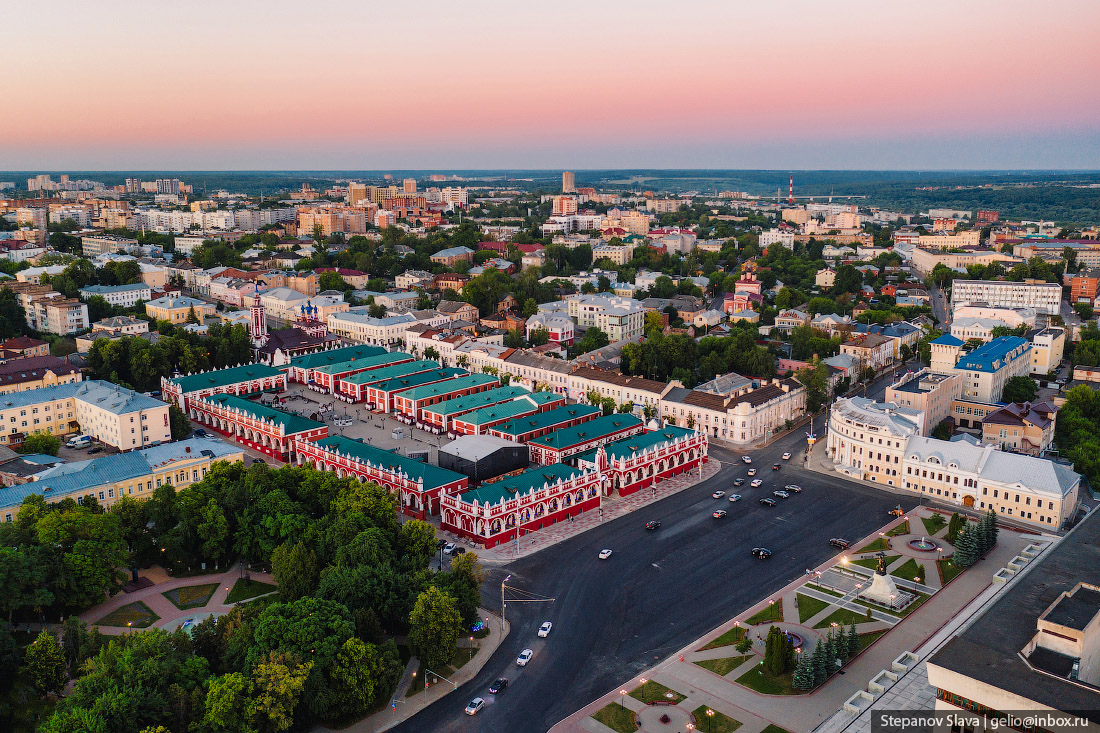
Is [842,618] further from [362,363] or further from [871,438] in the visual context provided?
[362,363]

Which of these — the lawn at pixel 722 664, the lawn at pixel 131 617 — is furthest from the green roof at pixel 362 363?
the lawn at pixel 722 664

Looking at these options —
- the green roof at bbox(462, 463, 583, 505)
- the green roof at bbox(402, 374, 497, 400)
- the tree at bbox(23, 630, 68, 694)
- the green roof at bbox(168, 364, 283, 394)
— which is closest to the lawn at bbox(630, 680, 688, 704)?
the green roof at bbox(462, 463, 583, 505)

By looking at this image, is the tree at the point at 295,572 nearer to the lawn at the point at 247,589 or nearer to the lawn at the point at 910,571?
the lawn at the point at 247,589

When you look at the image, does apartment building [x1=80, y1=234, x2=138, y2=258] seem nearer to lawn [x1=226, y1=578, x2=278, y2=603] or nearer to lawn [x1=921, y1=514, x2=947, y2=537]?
lawn [x1=226, y1=578, x2=278, y2=603]

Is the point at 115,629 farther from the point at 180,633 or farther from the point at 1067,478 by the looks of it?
the point at 1067,478

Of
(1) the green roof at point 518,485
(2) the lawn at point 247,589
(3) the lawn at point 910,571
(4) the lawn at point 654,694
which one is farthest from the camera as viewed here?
(1) the green roof at point 518,485

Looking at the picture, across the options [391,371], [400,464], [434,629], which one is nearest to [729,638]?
[434,629]
